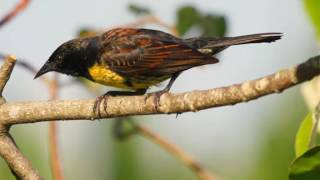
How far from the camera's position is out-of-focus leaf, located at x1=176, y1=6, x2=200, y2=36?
475 cm

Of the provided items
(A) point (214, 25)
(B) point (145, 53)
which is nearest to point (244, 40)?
(A) point (214, 25)

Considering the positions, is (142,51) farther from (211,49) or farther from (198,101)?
(198,101)

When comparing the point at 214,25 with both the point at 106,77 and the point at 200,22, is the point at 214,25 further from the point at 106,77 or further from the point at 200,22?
the point at 106,77

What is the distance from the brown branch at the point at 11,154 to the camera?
333 cm

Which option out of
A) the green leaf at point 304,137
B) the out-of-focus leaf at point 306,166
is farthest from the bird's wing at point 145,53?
the out-of-focus leaf at point 306,166

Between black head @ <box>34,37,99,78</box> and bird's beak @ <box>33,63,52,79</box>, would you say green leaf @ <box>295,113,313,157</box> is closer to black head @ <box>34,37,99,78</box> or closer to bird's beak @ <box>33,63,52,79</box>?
bird's beak @ <box>33,63,52,79</box>

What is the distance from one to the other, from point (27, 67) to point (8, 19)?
1.58 feet

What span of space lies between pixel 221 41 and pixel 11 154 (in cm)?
213

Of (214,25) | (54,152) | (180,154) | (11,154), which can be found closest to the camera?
(11,154)

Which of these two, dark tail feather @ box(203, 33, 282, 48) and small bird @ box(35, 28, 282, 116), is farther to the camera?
small bird @ box(35, 28, 282, 116)

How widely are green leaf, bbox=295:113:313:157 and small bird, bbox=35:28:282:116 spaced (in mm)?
1956

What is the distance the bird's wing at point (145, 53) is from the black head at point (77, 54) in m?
0.10

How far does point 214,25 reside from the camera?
4910 mm

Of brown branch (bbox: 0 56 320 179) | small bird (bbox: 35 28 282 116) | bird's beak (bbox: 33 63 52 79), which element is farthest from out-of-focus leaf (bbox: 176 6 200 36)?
brown branch (bbox: 0 56 320 179)
